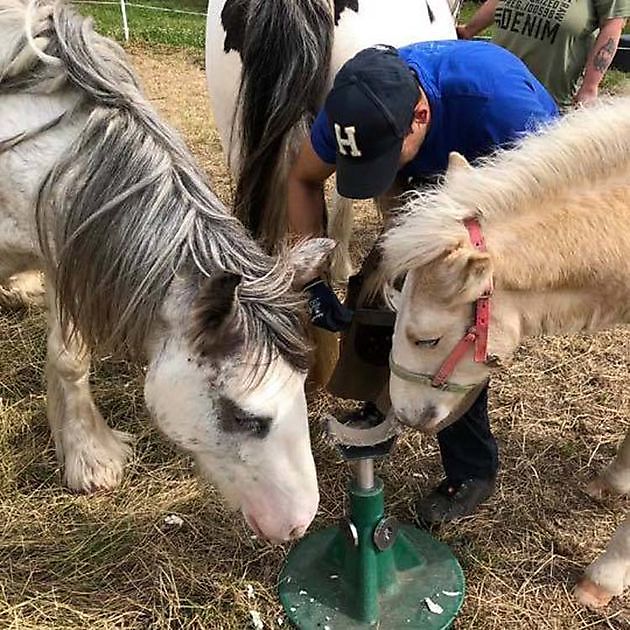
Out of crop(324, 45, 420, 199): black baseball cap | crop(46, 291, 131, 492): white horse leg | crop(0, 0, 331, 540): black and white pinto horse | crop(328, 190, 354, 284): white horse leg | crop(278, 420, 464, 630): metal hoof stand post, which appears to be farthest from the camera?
crop(328, 190, 354, 284): white horse leg

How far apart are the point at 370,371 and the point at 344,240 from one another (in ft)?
4.65

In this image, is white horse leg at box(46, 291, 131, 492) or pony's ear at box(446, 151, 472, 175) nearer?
pony's ear at box(446, 151, 472, 175)

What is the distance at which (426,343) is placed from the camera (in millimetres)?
1988

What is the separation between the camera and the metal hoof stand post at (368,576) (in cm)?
209

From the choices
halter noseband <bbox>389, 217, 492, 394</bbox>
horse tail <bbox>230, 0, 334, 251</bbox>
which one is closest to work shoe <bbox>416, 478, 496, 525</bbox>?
halter noseband <bbox>389, 217, 492, 394</bbox>

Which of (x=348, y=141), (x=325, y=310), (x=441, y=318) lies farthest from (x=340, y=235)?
(x=441, y=318)

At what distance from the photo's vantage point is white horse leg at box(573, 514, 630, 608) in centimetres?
222

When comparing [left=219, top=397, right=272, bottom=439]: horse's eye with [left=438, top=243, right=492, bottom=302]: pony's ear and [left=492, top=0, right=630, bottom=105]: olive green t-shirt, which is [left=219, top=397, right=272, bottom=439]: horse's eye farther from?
[left=492, top=0, right=630, bottom=105]: olive green t-shirt

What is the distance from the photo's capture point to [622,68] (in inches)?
299

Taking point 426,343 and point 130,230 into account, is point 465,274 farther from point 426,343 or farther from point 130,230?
point 130,230

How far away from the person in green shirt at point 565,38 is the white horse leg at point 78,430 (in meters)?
2.29

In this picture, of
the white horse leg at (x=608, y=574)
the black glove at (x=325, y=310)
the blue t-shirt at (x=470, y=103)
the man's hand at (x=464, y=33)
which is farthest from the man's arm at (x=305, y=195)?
the man's hand at (x=464, y=33)

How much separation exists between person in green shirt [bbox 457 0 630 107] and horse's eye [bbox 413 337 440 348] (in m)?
1.88

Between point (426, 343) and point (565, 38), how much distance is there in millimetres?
2176
